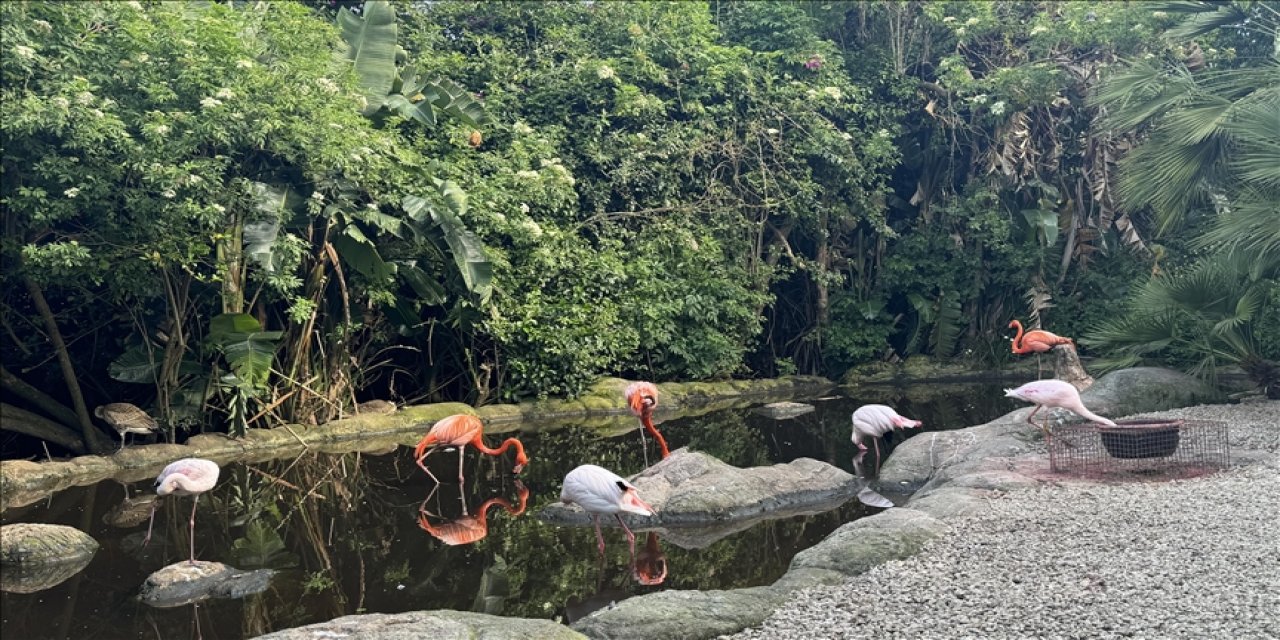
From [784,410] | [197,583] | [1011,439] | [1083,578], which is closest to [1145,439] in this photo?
[1011,439]

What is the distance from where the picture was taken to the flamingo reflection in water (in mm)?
5891

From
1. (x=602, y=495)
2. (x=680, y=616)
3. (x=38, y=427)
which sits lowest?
(x=38, y=427)

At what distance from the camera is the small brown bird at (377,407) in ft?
40.0

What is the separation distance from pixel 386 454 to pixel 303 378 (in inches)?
71.3

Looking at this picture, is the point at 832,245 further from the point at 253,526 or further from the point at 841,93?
the point at 253,526

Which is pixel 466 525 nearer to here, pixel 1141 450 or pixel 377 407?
pixel 1141 450

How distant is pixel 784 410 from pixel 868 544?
294 inches

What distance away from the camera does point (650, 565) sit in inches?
243

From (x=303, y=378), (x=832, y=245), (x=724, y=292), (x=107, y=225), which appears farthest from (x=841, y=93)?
(x=107, y=225)

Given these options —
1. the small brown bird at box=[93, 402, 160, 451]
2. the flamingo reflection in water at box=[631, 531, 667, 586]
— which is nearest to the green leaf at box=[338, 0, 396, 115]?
the small brown bird at box=[93, 402, 160, 451]

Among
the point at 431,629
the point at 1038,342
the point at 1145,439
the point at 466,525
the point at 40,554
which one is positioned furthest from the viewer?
the point at 1038,342

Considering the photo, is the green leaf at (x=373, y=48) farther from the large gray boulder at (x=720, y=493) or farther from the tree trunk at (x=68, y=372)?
the large gray boulder at (x=720, y=493)

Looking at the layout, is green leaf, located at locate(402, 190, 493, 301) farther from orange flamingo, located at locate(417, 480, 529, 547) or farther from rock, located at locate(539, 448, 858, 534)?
rock, located at locate(539, 448, 858, 534)

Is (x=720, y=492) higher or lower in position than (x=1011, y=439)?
lower
